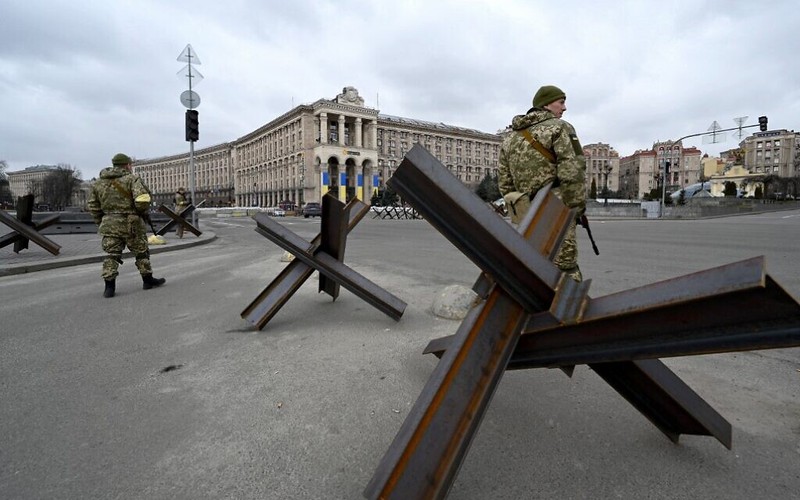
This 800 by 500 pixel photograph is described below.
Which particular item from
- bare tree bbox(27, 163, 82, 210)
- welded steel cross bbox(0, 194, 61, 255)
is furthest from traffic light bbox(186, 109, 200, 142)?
bare tree bbox(27, 163, 82, 210)

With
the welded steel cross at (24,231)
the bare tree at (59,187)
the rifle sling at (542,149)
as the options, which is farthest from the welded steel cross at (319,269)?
the bare tree at (59,187)

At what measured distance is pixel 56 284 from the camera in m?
5.89

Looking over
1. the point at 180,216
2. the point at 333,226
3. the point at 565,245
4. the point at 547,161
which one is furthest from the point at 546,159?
the point at 180,216

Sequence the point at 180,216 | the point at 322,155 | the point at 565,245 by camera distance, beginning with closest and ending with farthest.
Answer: the point at 565,245 → the point at 180,216 → the point at 322,155

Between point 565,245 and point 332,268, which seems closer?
point 565,245

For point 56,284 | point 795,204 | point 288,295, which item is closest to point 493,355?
point 288,295

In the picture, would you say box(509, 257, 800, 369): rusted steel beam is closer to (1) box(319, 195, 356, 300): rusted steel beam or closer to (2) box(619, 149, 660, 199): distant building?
(1) box(319, 195, 356, 300): rusted steel beam

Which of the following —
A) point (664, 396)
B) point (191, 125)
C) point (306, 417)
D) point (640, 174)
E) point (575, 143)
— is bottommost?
point (306, 417)

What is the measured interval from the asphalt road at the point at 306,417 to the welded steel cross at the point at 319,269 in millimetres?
214

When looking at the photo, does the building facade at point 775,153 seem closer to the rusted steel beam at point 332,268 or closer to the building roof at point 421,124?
the building roof at point 421,124

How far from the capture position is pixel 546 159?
10.3 ft

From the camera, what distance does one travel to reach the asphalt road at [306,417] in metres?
1.57

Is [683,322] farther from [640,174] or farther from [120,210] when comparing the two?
[640,174]

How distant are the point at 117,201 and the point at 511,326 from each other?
5.92 meters
